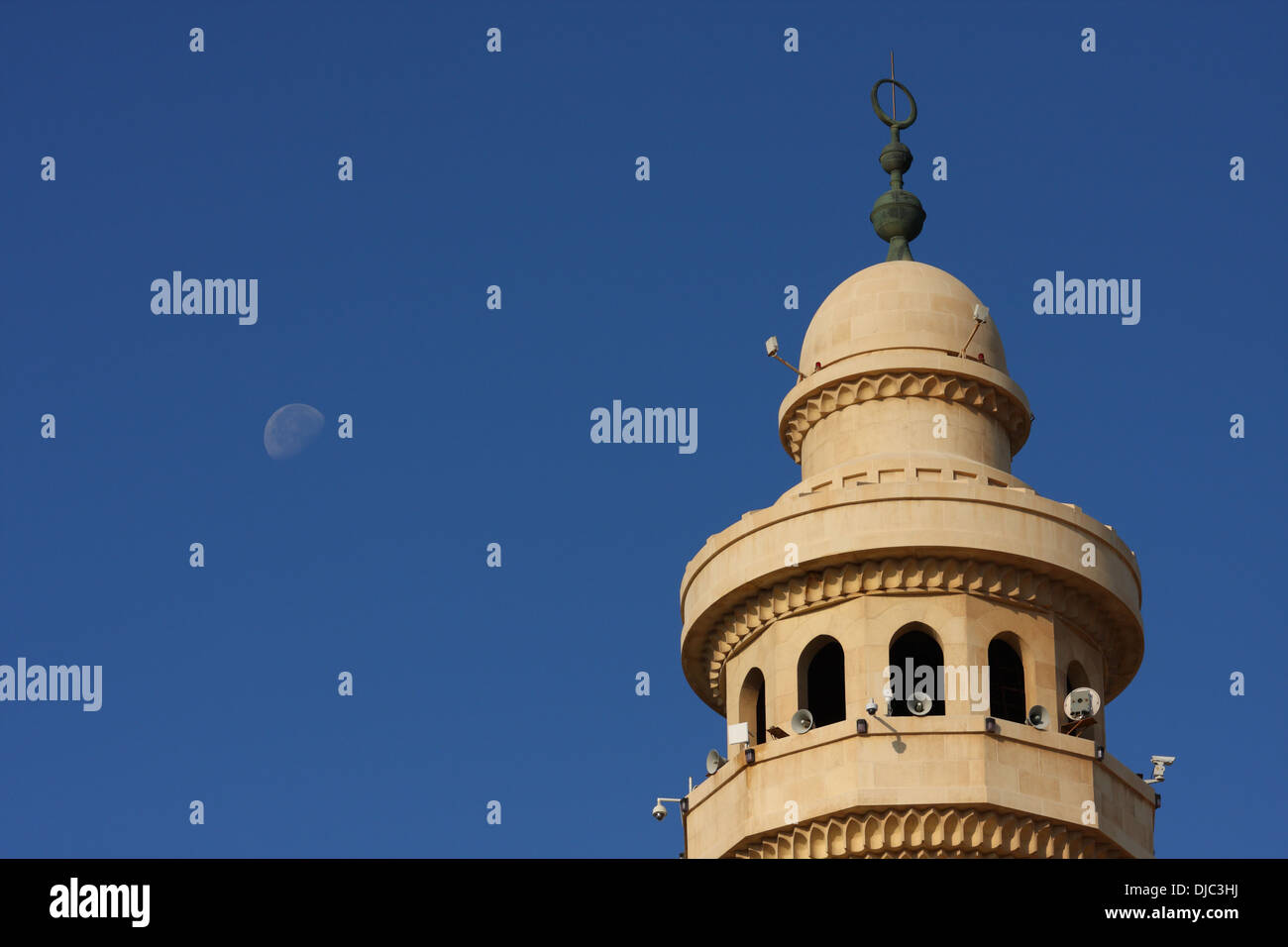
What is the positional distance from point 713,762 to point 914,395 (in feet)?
24.8

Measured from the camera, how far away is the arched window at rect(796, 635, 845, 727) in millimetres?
40438

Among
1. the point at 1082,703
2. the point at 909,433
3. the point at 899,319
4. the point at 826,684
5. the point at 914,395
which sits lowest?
the point at 1082,703

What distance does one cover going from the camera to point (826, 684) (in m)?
41.2

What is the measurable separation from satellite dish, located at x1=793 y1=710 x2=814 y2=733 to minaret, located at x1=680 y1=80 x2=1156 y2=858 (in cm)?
4

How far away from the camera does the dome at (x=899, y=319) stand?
43000mm

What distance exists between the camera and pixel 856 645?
1533 inches

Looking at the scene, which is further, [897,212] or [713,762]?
[897,212]

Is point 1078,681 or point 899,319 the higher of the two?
point 899,319

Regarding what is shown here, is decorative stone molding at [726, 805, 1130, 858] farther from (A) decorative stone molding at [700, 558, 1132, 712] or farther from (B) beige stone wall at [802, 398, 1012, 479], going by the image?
(B) beige stone wall at [802, 398, 1012, 479]

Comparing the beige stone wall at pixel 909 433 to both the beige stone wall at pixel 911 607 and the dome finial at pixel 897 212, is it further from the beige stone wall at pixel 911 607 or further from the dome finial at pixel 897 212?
the dome finial at pixel 897 212

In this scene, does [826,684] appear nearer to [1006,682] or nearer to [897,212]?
[1006,682]

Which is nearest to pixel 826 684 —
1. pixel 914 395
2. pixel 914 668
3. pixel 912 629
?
pixel 914 668
